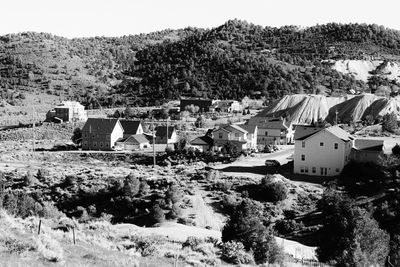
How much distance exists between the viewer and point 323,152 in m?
50.1

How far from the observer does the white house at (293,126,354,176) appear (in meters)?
49.8

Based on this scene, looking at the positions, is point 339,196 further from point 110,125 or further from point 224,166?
point 110,125

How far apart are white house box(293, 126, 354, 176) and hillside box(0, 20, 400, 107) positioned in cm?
7428

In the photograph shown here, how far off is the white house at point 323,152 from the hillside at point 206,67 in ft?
244

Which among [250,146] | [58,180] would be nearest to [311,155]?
[250,146]

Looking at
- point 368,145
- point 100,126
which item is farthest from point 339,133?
point 100,126

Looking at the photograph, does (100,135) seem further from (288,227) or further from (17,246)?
(17,246)

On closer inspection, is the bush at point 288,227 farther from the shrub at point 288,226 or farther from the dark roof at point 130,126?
the dark roof at point 130,126

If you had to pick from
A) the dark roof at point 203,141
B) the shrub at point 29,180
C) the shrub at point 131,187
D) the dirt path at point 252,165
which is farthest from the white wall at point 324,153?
the shrub at point 29,180

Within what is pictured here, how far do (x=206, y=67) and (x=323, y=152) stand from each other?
101791 mm

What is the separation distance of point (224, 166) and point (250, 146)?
15408 mm

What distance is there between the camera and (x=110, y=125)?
75125 mm

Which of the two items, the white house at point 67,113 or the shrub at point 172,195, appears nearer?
the shrub at point 172,195

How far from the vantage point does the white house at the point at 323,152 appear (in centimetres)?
4978
